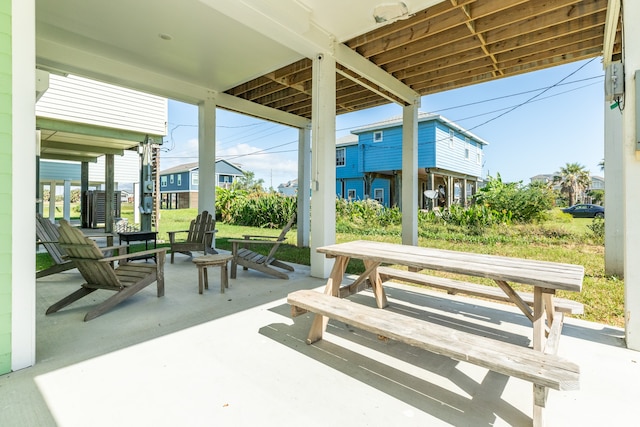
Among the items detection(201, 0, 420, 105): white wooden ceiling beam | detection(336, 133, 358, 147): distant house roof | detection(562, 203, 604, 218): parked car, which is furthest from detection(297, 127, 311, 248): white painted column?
detection(562, 203, 604, 218): parked car

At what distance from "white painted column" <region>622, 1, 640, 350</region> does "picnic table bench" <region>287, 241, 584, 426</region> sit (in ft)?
1.42

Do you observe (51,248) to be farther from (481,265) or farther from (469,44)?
(469,44)

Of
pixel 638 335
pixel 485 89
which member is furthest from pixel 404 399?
pixel 485 89

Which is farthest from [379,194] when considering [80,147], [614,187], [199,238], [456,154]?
[80,147]

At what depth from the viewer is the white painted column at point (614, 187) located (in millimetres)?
4465

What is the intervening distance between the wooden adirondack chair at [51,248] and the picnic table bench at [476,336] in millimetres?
3677

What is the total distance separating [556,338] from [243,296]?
303cm

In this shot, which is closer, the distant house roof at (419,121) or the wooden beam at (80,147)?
the wooden beam at (80,147)

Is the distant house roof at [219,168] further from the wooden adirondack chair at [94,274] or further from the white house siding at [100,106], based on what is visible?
the wooden adirondack chair at [94,274]

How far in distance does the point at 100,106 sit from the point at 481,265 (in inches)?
360

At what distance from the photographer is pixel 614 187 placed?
4.46 m

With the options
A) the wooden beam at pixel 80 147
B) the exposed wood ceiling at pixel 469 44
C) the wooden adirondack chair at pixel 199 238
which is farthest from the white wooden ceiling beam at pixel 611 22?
the wooden beam at pixel 80 147

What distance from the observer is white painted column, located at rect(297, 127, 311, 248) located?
7801mm

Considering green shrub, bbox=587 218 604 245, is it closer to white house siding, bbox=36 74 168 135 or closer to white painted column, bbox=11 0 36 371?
white painted column, bbox=11 0 36 371
